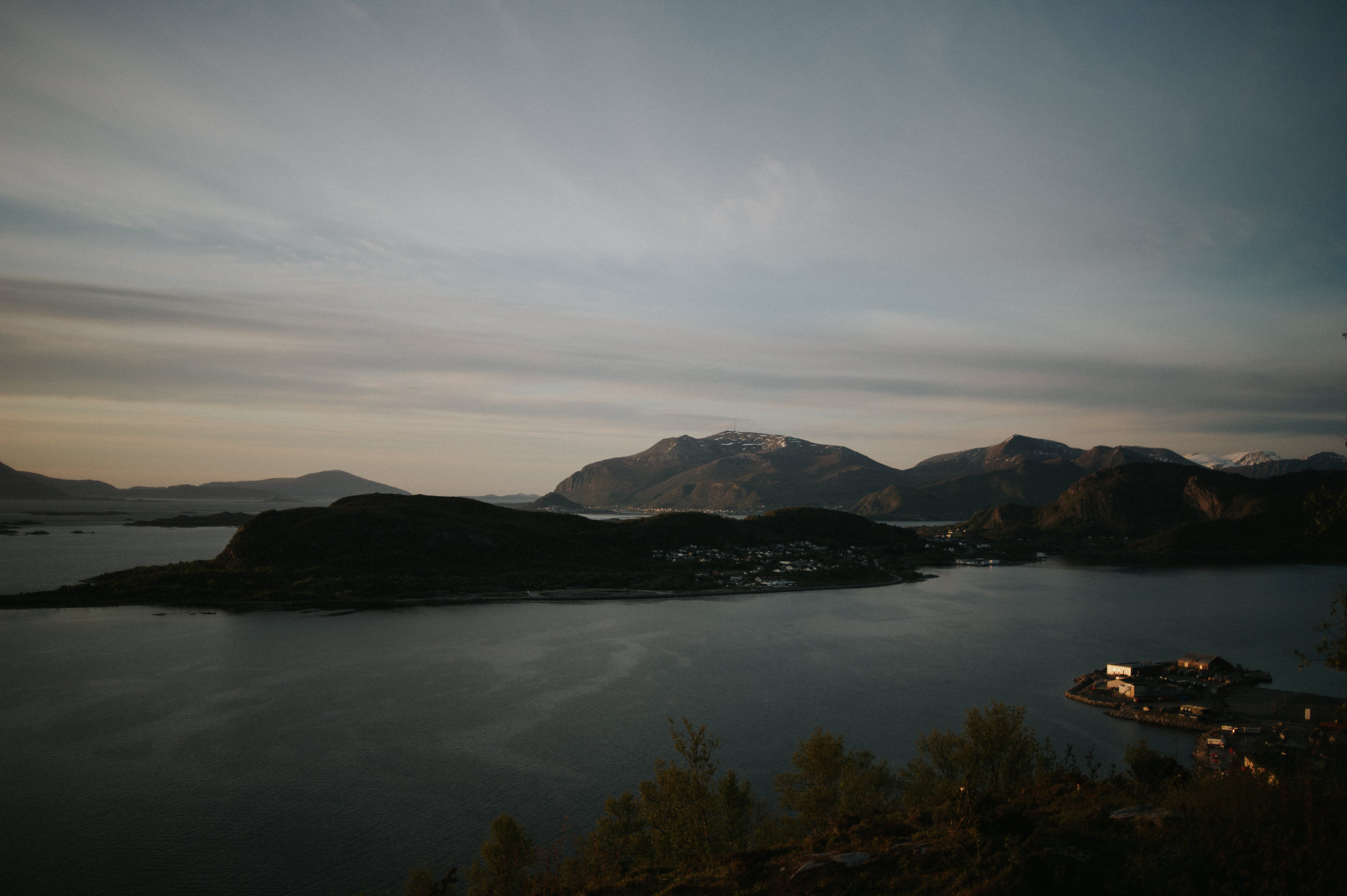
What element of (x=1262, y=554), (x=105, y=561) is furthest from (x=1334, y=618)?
(x=105, y=561)

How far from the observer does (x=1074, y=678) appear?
29500 mm

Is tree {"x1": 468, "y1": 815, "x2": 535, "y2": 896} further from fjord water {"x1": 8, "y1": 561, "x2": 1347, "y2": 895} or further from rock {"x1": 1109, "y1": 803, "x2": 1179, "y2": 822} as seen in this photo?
rock {"x1": 1109, "y1": 803, "x2": 1179, "y2": 822}

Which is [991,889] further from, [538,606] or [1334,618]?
[1334,618]

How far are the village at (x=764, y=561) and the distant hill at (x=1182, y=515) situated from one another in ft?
149

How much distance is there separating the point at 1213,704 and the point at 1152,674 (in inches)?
158

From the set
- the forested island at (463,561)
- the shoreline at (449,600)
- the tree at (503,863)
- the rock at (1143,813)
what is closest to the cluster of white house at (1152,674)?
the rock at (1143,813)

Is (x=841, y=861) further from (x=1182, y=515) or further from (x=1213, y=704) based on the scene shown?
(x=1182, y=515)

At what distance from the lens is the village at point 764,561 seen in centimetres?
6038

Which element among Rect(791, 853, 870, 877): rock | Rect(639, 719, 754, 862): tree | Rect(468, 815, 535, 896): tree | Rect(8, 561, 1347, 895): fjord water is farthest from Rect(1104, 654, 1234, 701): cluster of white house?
Rect(468, 815, 535, 896): tree

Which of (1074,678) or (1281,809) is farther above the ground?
(1281,809)

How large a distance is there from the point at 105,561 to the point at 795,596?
66.6 metres

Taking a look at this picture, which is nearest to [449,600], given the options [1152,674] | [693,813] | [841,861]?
[693,813]

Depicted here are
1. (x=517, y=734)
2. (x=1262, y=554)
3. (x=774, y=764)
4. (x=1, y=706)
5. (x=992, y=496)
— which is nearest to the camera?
(x=774, y=764)

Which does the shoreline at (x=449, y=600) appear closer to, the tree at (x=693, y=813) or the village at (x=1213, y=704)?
the village at (x=1213, y=704)
